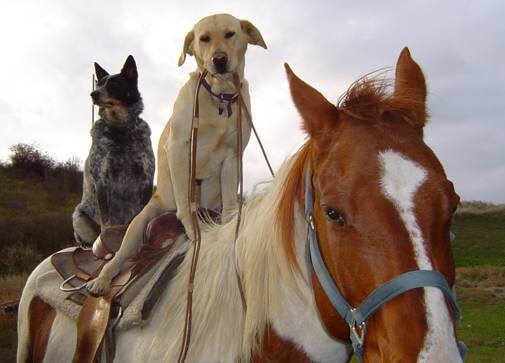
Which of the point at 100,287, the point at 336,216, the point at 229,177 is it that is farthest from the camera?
the point at 229,177

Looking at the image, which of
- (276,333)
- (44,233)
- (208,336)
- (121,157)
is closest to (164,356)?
(208,336)

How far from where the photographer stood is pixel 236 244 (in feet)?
8.96

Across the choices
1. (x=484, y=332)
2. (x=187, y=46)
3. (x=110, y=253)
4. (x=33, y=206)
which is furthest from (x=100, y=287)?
(x=33, y=206)

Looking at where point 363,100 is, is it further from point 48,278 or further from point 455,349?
point 48,278

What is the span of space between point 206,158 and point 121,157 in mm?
2010

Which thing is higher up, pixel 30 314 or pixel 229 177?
pixel 229 177

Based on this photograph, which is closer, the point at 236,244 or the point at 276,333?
the point at 276,333

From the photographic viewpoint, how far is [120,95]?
5.17 metres

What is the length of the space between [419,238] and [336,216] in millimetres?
320

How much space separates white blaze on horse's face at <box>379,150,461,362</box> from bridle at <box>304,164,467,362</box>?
36 millimetres

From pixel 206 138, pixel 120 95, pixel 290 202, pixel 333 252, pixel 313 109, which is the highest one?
pixel 120 95

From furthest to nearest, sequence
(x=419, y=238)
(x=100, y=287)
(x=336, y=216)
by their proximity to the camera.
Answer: (x=100, y=287)
(x=336, y=216)
(x=419, y=238)

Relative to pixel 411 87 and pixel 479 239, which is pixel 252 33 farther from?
pixel 479 239

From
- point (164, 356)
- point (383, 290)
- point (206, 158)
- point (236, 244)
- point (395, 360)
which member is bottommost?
point (164, 356)
